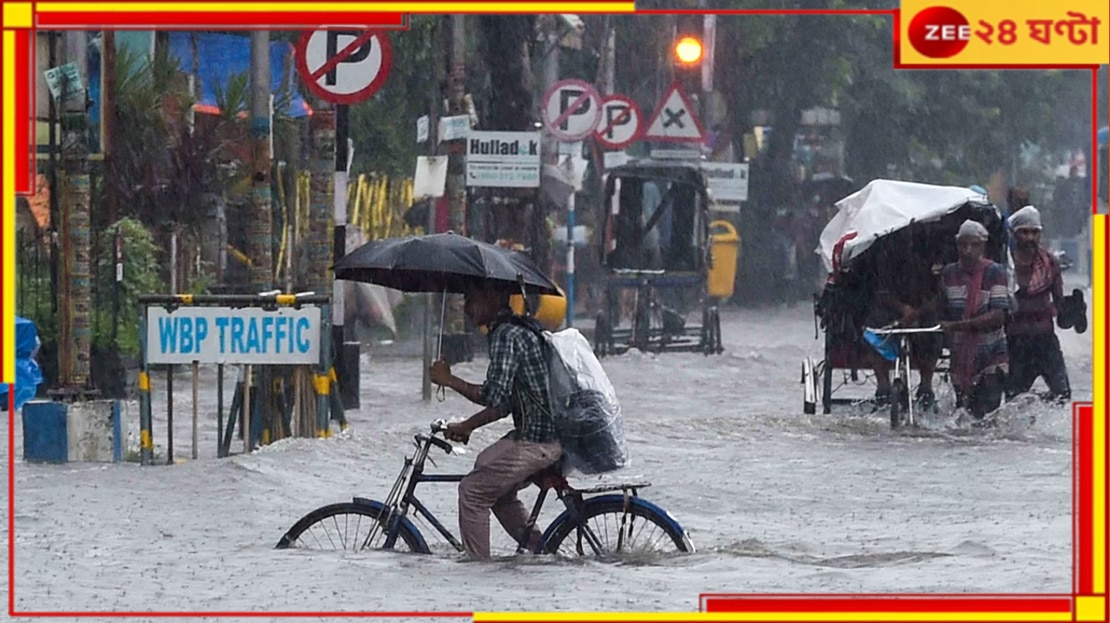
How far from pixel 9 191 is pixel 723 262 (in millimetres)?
25901

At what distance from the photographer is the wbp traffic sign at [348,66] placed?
10.6 m

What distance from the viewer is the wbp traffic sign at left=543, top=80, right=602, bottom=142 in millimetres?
18391

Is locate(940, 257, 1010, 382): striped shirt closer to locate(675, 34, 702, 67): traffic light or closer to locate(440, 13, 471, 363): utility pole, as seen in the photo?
locate(440, 13, 471, 363): utility pole

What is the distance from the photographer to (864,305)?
13984mm

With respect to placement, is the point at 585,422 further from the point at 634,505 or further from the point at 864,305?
the point at 864,305

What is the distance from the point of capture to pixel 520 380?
6969mm

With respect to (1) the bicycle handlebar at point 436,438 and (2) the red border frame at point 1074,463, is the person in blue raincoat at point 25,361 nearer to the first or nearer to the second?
(1) the bicycle handlebar at point 436,438

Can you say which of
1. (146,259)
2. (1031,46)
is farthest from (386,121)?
(1031,46)

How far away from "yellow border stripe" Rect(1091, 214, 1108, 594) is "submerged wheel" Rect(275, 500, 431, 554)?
10.6 ft

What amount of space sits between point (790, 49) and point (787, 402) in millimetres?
13662

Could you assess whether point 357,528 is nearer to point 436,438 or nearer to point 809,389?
point 436,438

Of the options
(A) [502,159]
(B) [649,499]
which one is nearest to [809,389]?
(A) [502,159]

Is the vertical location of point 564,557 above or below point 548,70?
below

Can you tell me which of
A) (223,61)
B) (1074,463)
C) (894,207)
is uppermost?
(223,61)
